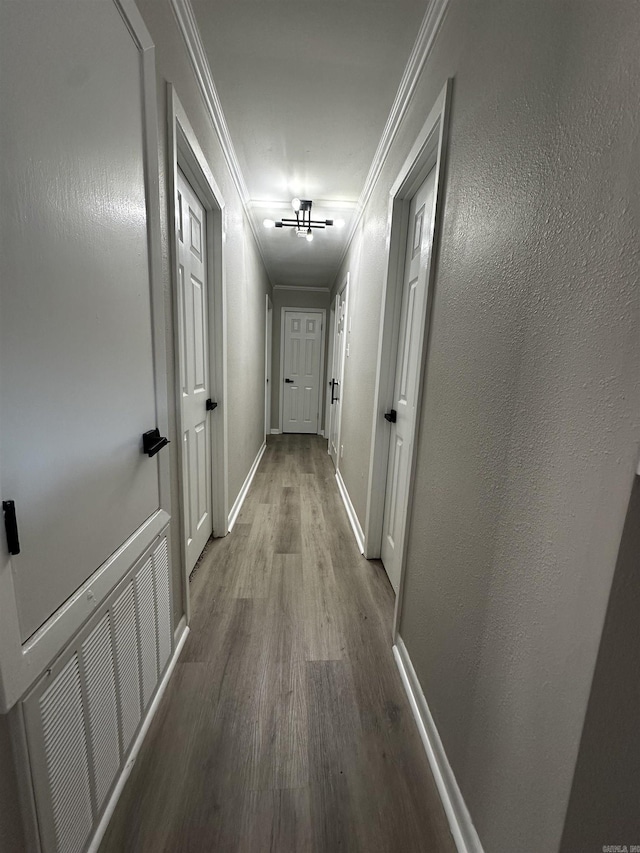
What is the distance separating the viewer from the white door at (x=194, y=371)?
1553 millimetres

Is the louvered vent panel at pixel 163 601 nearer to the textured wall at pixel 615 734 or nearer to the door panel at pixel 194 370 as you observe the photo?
the door panel at pixel 194 370

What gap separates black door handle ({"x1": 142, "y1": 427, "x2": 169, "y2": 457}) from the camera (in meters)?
1.03

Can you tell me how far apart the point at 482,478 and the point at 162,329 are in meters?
1.08

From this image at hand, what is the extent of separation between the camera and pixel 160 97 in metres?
1.13

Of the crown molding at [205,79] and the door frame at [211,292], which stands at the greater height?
the crown molding at [205,79]

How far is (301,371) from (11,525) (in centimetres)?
501

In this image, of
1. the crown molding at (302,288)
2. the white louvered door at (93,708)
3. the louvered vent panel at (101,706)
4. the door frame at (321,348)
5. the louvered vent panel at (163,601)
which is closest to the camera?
the white louvered door at (93,708)

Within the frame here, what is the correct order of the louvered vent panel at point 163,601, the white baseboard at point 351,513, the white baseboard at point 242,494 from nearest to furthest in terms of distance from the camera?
the louvered vent panel at point 163,601, the white baseboard at point 351,513, the white baseboard at point 242,494

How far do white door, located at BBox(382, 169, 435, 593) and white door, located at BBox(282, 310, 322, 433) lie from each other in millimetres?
3647

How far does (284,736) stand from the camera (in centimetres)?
111

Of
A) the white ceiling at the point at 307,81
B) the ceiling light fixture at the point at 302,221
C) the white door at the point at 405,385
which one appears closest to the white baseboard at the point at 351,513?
the white door at the point at 405,385

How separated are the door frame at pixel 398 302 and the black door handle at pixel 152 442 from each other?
0.90m

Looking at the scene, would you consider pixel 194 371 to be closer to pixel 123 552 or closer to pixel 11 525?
pixel 123 552

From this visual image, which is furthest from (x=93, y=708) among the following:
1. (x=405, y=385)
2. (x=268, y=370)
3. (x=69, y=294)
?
(x=268, y=370)
